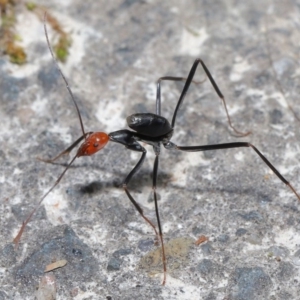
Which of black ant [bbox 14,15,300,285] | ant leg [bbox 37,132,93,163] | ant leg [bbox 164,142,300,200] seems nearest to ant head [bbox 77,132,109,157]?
black ant [bbox 14,15,300,285]

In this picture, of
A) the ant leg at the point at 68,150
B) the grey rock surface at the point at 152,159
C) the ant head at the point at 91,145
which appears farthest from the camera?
the ant leg at the point at 68,150

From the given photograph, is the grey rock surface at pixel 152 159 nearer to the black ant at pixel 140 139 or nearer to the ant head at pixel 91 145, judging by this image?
the black ant at pixel 140 139

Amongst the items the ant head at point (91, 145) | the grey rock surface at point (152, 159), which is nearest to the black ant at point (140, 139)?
the ant head at point (91, 145)

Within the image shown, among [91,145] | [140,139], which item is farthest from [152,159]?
[91,145]

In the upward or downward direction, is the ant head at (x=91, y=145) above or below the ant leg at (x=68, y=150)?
above

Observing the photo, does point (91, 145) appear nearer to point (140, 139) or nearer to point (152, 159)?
point (140, 139)

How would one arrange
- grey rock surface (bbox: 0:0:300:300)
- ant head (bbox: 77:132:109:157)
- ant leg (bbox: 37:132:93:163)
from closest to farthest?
1. grey rock surface (bbox: 0:0:300:300)
2. ant head (bbox: 77:132:109:157)
3. ant leg (bbox: 37:132:93:163)

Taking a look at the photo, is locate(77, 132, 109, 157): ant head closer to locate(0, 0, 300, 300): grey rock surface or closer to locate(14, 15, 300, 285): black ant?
locate(14, 15, 300, 285): black ant

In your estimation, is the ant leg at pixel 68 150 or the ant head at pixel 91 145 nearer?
the ant head at pixel 91 145
